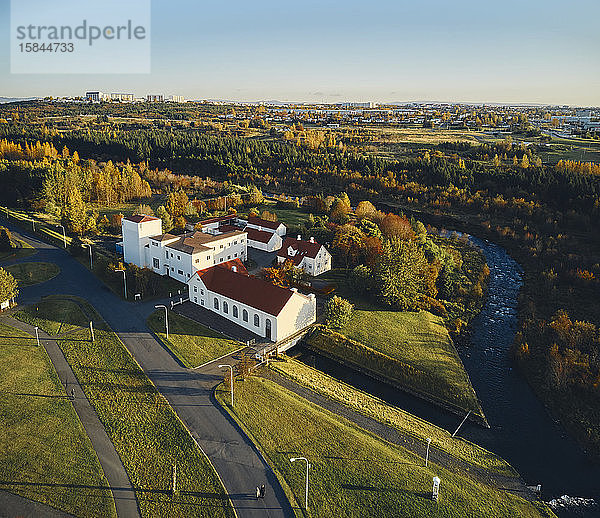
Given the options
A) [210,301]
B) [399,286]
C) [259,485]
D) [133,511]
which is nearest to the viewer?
[133,511]

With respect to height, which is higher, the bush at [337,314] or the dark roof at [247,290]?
the dark roof at [247,290]

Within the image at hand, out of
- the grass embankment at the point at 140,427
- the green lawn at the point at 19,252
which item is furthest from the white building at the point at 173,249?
the green lawn at the point at 19,252

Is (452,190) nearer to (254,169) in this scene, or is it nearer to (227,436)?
(254,169)

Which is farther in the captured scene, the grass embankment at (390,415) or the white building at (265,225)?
the white building at (265,225)

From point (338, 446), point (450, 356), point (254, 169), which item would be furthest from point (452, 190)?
point (338, 446)

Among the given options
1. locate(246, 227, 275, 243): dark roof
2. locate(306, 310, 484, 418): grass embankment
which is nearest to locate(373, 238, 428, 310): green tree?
locate(306, 310, 484, 418): grass embankment

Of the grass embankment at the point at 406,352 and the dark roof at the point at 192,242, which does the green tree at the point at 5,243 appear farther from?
the grass embankment at the point at 406,352

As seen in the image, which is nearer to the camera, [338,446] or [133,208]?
[338,446]

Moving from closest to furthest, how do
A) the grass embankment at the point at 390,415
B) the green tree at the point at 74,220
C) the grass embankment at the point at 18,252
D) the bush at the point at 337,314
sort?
the grass embankment at the point at 390,415 → the bush at the point at 337,314 → the grass embankment at the point at 18,252 → the green tree at the point at 74,220
